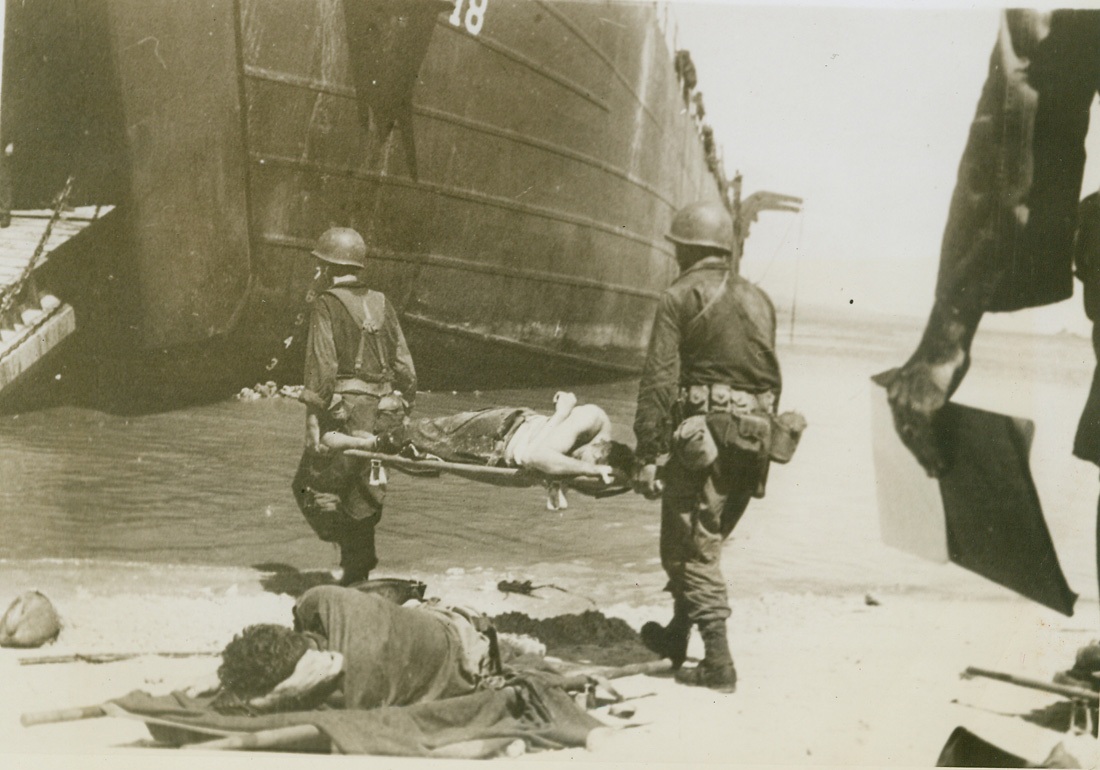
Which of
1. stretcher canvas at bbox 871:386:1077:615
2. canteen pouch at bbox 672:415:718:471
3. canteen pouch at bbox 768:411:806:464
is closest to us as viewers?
canteen pouch at bbox 672:415:718:471

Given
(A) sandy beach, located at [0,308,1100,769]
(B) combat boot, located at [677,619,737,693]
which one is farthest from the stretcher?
(B) combat boot, located at [677,619,737,693]

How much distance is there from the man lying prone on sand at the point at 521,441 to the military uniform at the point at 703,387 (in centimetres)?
20

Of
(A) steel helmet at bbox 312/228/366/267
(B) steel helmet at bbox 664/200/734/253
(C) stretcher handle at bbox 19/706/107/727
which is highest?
(B) steel helmet at bbox 664/200/734/253

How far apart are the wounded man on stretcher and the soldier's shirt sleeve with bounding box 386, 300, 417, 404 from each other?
17cm

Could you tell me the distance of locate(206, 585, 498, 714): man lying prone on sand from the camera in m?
4.04

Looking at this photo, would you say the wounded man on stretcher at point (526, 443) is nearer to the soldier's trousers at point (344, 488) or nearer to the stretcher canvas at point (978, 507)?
the soldier's trousers at point (344, 488)

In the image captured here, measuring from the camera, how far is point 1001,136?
493 centimetres

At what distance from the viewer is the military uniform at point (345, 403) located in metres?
4.74

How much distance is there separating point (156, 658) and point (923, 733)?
3283mm

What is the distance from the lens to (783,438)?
4398 mm

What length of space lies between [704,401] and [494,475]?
908mm

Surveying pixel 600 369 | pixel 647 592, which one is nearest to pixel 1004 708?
pixel 647 592

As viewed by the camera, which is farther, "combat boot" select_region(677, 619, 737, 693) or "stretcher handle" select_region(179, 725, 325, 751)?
"combat boot" select_region(677, 619, 737, 693)

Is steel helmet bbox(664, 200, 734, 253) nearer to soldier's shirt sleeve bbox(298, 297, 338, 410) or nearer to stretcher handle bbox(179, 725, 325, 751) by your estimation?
soldier's shirt sleeve bbox(298, 297, 338, 410)
